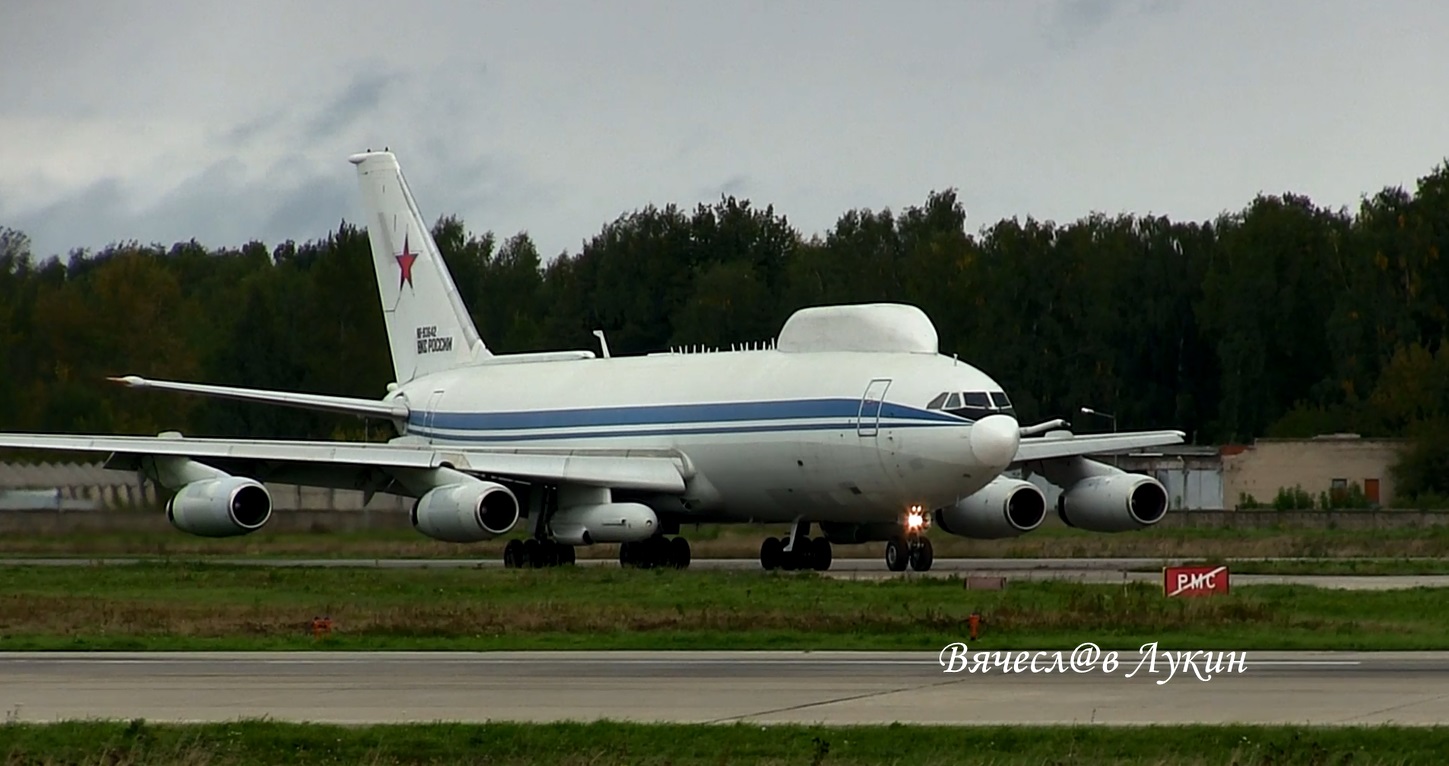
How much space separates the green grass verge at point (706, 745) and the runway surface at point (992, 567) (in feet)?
60.4

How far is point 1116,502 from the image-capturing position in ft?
148

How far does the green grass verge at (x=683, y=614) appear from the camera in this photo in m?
26.0

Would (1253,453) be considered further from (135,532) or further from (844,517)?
(135,532)

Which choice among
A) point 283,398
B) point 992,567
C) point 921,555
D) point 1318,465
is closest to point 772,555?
point 921,555

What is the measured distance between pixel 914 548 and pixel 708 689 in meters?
22.1

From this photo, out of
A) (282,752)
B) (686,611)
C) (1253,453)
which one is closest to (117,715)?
(282,752)

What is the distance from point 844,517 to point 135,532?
14.9m

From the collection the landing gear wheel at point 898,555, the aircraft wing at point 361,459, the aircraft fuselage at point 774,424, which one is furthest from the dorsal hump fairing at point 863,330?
the landing gear wheel at point 898,555

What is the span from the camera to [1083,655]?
77.5ft

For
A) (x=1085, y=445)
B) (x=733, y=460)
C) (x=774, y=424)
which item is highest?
(x=774, y=424)

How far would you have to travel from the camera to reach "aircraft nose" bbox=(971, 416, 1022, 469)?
129 ft

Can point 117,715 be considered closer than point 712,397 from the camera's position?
Yes

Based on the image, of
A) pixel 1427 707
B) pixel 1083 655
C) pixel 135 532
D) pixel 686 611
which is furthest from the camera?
pixel 135 532

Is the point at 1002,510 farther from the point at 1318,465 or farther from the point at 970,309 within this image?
the point at 970,309
